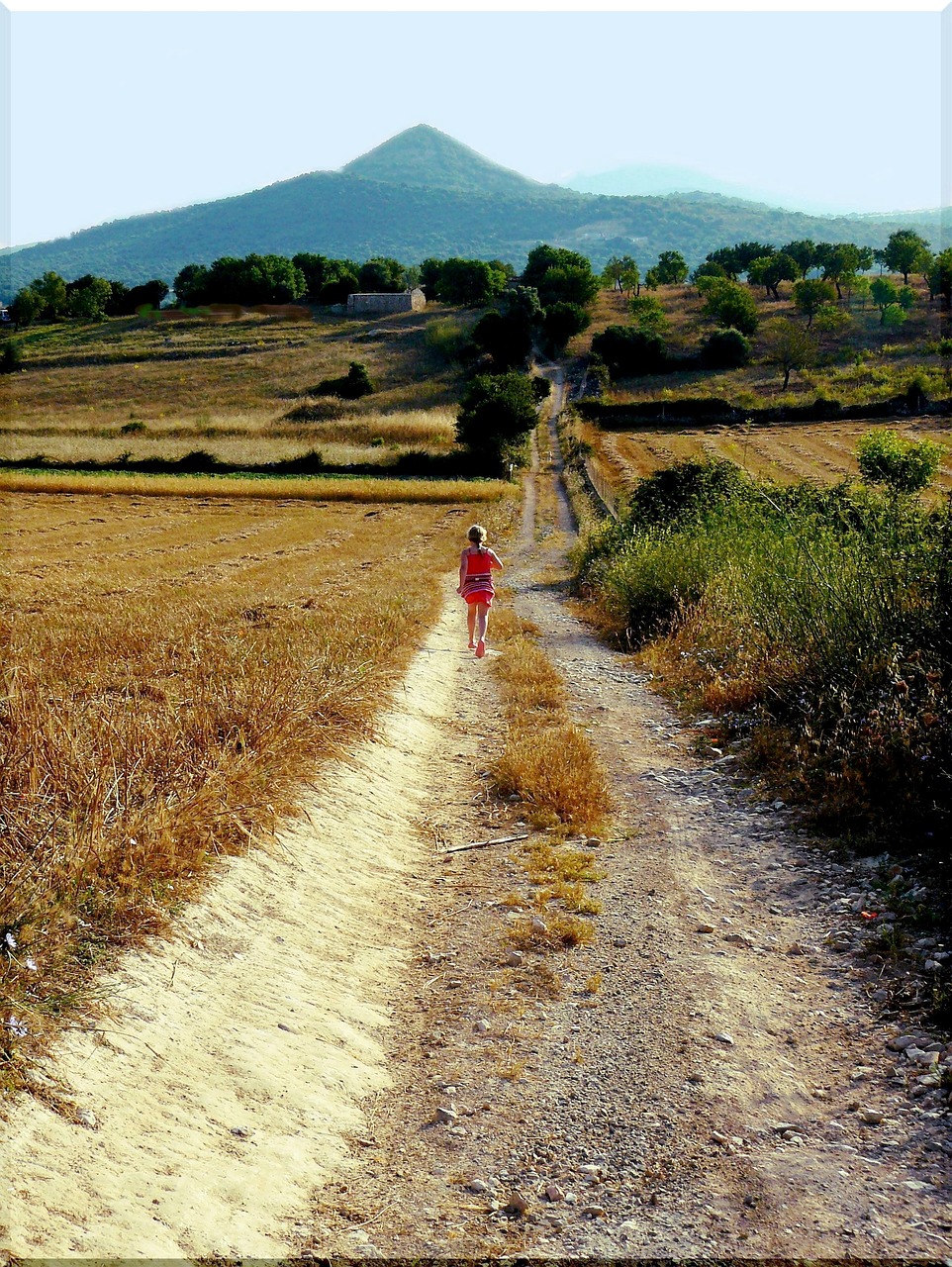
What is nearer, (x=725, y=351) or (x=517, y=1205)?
(x=517, y=1205)

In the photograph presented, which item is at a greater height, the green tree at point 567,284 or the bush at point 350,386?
the green tree at point 567,284

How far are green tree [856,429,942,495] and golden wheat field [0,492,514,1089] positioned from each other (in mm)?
25280

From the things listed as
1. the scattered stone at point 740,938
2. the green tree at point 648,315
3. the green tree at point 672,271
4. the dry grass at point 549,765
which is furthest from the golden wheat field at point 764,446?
the green tree at point 672,271

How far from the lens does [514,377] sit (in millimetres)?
69062

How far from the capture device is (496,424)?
64500 millimetres

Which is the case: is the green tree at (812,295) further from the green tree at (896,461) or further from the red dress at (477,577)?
the red dress at (477,577)

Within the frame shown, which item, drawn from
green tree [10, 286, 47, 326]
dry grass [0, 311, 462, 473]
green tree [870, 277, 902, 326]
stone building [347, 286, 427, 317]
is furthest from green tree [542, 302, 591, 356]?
green tree [10, 286, 47, 326]

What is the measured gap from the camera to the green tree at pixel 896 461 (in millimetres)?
40531

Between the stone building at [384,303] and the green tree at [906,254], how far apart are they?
221 ft

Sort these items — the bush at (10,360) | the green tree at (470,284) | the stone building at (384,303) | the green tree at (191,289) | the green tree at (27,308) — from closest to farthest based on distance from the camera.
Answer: the bush at (10,360) → the green tree at (470,284) → the stone building at (384,303) → the green tree at (27,308) → the green tree at (191,289)

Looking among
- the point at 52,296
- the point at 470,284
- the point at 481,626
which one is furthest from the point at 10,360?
the point at 481,626

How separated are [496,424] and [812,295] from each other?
69.1m

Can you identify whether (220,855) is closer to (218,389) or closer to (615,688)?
(615,688)

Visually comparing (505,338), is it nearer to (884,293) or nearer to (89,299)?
(884,293)
